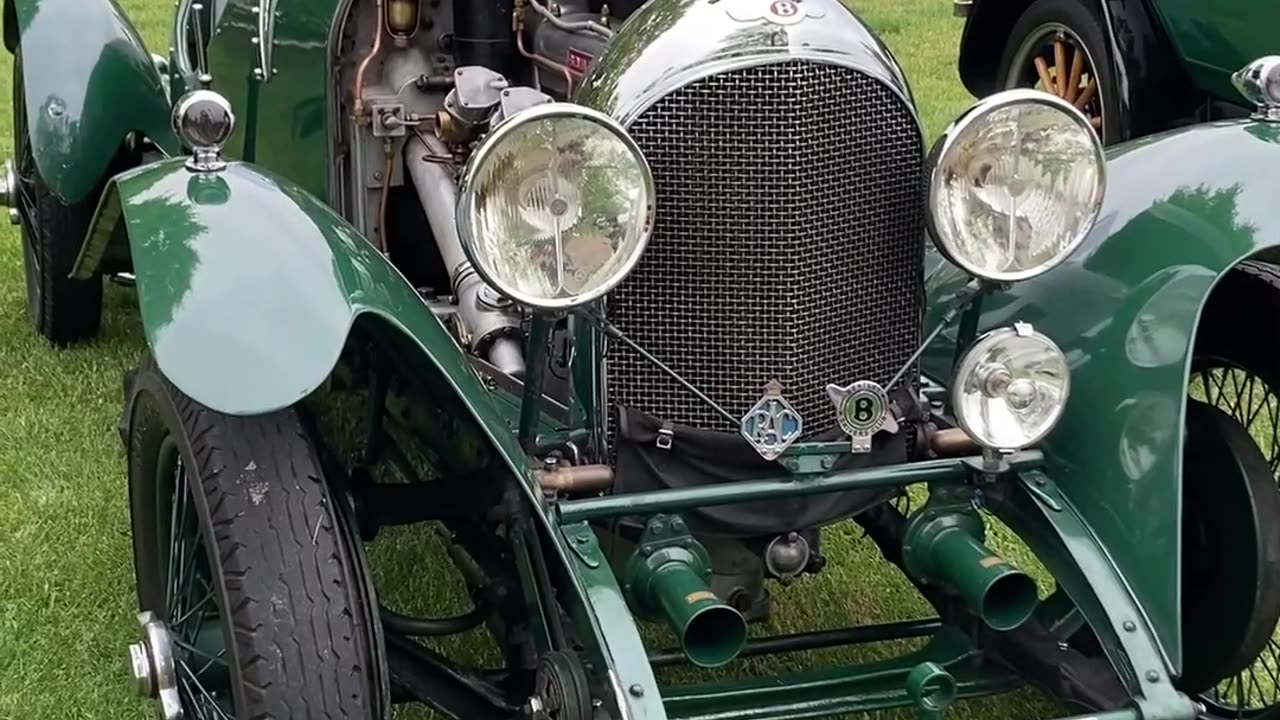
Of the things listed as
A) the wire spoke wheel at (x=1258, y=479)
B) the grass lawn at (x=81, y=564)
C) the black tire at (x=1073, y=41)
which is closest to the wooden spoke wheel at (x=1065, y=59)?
the black tire at (x=1073, y=41)

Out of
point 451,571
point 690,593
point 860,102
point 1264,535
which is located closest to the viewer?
point 690,593

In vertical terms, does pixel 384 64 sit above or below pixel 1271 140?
below

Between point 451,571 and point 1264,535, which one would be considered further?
point 451,571

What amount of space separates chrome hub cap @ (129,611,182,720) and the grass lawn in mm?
724

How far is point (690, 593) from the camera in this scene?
6.96 ft

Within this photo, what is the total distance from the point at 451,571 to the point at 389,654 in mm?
1140

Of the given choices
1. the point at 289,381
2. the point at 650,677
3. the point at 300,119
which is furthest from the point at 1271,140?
the point at 300,119

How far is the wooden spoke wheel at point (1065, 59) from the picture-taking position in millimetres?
5453

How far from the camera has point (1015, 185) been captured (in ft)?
7.31

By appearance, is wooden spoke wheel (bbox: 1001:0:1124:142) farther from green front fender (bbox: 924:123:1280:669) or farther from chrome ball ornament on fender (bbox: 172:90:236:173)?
chrome ball ornament on fender (bbox: 172:90:236:173)

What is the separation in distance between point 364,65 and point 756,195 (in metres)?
1.13

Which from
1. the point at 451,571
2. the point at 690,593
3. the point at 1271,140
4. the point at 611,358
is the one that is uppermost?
the point at 1271,140

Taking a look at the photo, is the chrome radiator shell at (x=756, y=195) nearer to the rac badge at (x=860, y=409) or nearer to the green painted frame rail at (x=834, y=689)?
the rac badge at (x=860, y=409)

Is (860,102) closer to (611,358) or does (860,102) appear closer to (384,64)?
(611,358)
